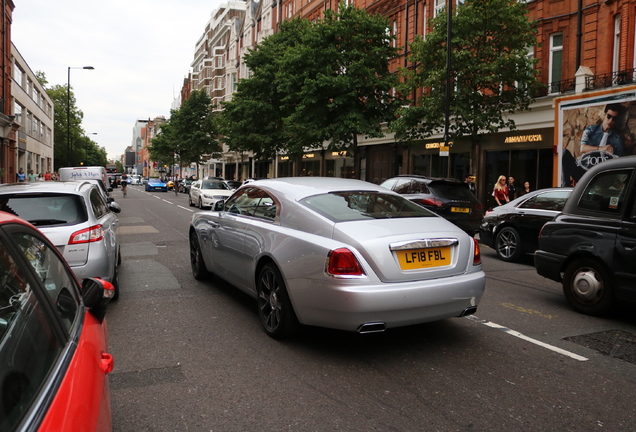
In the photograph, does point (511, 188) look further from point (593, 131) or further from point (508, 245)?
point (508, 245)

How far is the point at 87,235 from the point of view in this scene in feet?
19.6

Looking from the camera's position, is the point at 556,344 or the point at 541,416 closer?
the point at 541,416

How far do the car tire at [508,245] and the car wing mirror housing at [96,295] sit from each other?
360 inches

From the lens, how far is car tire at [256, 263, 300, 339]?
4.75 meters

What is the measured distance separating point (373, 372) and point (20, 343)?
10.1 feet

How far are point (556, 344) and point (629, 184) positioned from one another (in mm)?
2052

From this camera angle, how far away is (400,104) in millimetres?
24109

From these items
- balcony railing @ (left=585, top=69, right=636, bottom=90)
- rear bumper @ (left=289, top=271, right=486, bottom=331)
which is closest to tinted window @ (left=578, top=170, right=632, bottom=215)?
rear bumper @ (left=289, top=271, right=486, bottom=331)

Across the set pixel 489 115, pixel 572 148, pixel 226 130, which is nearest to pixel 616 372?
pixel 572 148

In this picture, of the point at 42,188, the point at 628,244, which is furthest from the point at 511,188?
the point at 42,188

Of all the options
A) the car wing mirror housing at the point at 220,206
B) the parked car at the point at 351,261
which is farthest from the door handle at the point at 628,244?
the car wing mirror housing at the point at 220,206

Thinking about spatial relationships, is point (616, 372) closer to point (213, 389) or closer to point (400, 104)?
point (213, 389)

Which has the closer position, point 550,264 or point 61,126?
point 550,264

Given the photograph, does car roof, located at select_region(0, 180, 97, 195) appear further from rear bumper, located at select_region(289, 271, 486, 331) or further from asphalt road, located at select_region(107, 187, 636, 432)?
rear bumper, located at select_region(289, 271, 486, 331)
